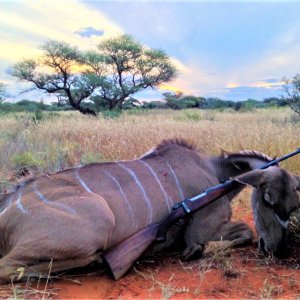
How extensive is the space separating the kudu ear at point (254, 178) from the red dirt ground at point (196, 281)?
A: 685 millimetres

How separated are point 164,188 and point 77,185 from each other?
2.91ft

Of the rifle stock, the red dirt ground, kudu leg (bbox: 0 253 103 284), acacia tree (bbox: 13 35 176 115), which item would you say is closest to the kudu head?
the red dirt ground

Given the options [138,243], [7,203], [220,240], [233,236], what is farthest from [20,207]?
[233,236]

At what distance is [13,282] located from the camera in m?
3.30

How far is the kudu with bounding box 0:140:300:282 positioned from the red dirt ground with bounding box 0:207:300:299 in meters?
0.16

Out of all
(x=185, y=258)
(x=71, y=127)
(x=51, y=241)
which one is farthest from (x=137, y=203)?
(x=71, y=127)

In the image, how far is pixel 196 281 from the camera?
3.51 meters

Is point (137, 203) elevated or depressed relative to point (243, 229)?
elevated

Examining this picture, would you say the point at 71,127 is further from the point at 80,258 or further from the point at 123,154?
the point at 80,258

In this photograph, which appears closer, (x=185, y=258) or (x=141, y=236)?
(x=141, y=236)

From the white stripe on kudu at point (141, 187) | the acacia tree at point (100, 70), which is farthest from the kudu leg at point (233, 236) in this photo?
the acacia tree at point (100, 70)

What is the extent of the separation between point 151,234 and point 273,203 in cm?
113

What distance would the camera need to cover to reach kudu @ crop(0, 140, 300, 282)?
3387 mm

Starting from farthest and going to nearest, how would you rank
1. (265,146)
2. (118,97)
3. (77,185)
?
(118,97), (265,146), (77,185)
